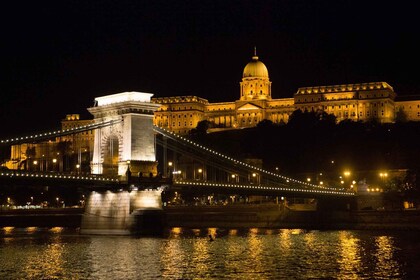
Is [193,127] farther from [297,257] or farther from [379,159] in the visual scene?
[297,257]

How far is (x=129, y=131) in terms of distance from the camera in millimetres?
50312

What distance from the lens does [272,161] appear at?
115 metres

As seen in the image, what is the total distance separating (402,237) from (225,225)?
2041 centimetres

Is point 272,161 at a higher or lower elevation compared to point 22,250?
higher

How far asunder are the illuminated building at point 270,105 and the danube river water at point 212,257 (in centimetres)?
9506

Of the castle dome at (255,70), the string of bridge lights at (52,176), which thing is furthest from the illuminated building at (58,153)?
the castle dome at (255,70)

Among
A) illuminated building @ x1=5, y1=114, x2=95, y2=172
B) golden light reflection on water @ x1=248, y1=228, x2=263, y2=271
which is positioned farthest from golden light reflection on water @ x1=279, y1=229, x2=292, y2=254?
illuminated building @ x1=5, y1=114, x2=95, y2=172

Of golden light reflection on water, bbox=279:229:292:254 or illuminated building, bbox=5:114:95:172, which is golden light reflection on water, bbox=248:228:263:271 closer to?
golden light reflection on water, bbox=279:229:292:254

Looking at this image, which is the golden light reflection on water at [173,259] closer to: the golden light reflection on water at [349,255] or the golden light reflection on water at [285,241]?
the golden light reflection on water at [285,241]

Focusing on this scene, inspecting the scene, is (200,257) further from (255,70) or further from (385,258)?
(255,70)

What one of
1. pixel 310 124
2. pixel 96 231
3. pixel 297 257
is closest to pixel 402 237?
pixel 297 257

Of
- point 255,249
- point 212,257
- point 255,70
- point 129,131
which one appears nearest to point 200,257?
point 212,257

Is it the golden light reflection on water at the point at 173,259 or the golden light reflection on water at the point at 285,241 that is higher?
the golden light reflection on water at the point at 285,241

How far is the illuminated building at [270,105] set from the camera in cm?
14525
